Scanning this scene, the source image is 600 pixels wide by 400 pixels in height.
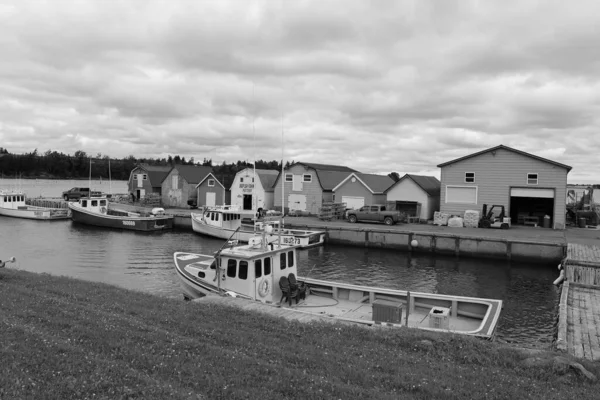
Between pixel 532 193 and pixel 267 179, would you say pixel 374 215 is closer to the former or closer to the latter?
pixel 532 193

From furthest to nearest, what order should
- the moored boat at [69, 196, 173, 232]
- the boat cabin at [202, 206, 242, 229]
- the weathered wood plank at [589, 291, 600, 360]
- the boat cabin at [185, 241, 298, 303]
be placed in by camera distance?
the moored boat at [69, 196, 173, 232] < the boat cabin at [202, 206, 242, 229] < the boat cabin at [185, 241, 298, 303] < the weathered wood plank at [589, 291, 600, 360]

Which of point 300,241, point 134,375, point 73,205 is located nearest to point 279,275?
point 134,375

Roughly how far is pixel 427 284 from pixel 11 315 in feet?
68.8

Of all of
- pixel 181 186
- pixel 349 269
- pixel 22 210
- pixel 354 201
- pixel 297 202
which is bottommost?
pixel 349 269

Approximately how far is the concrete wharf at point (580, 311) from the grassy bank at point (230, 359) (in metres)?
2.36

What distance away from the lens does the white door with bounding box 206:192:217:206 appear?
5719 centimetres

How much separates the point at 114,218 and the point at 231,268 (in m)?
36.0

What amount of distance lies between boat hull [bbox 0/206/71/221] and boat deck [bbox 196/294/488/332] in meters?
48.1

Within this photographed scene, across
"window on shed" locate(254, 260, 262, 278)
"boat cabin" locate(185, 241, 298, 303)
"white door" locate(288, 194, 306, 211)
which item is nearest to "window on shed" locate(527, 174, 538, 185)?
"white door" locate(288, 194, 306, 211)

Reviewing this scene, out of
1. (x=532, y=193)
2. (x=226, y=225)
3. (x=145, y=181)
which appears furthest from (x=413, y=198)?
(x=145, y=181)

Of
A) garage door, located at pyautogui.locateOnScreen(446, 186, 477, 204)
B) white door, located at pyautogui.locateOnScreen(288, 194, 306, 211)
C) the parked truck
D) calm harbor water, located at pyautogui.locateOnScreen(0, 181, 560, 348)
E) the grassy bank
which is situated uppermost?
garage door, located at pyautogui.locateOnScreen(446, 186, 477, 204)

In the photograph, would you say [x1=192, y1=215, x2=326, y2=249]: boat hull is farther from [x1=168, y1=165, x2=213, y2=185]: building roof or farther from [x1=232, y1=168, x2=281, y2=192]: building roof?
[x1=168, y1=165, x2=213, y2=185]: building roof

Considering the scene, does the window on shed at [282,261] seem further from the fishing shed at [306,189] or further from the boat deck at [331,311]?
the fishing shed at [306,189]

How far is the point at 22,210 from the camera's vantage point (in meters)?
56.4
